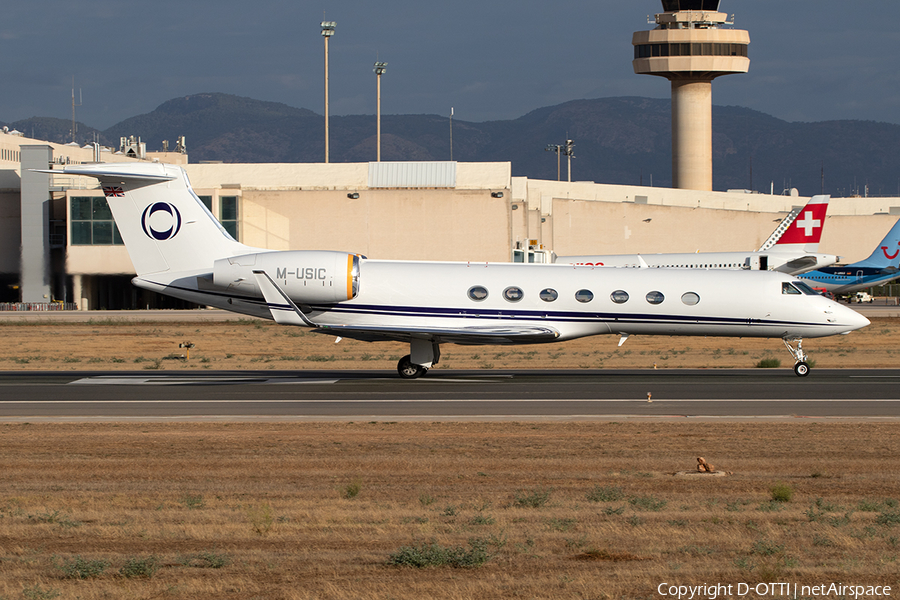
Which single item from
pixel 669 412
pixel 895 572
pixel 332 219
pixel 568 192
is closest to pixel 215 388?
pixel 669 412

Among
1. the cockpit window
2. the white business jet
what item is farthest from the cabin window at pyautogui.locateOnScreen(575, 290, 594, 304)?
the white business jet

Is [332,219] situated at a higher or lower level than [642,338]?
higher

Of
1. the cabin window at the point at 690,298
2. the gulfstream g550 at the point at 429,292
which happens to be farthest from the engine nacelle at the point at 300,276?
the cabin window at the point at 690,298

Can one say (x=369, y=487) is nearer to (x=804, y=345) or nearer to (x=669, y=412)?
(x=669, y=412)

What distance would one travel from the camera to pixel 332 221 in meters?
71.5

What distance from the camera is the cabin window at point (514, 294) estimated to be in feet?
81.8

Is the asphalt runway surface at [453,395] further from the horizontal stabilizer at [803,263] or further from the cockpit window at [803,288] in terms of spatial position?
the horizontal stabilizer at [803,263]

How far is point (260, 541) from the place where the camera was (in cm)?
966

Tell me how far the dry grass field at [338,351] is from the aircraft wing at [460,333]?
574cm

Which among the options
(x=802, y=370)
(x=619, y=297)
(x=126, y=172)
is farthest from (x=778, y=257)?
(x=126, y=172)

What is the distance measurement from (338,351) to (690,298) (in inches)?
641

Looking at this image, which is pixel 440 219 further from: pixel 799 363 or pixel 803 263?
pixel 799 363

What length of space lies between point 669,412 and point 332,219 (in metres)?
54.3

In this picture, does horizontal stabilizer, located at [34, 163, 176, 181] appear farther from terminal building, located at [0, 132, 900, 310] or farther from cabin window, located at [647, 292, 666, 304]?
terminal building, located at [0, 132, 900, 310]
